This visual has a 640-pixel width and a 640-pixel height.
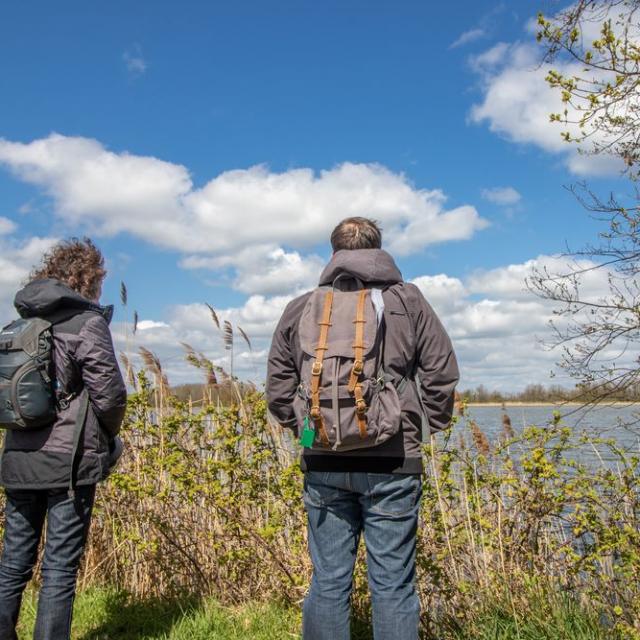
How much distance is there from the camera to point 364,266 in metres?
2.52

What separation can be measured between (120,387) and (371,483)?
132cm

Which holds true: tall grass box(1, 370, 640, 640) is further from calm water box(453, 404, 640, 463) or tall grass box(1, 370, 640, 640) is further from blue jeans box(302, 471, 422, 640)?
blue jeans box(302, 471, 422, 640)

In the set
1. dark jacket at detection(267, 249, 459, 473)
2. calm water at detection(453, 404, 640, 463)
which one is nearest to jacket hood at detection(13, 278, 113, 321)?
dark jacket at detection(267, 249, 459, 473)

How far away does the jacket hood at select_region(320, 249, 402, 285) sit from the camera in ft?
8.26

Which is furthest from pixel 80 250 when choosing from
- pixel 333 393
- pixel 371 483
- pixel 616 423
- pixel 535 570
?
pixel 616 423

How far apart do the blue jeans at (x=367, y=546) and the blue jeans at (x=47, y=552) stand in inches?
44.4

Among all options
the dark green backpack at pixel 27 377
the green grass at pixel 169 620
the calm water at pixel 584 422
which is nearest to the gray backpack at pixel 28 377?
the dark green backpack at pixel 27 377

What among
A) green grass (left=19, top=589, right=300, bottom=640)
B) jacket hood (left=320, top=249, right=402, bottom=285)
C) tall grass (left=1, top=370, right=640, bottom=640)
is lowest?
green grass (left=19, top=589, right=300, bottom=640)

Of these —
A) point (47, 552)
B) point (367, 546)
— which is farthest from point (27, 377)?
point (367, 546)

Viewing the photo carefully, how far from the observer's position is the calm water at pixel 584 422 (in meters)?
3.90

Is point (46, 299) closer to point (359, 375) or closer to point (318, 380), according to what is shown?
point (318, 380)

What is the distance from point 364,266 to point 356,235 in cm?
18

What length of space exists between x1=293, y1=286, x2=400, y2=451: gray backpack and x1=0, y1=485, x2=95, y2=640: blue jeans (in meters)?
1.25

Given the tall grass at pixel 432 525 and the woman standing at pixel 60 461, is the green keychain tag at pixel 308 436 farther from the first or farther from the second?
the tall grass at pixel 432 525
